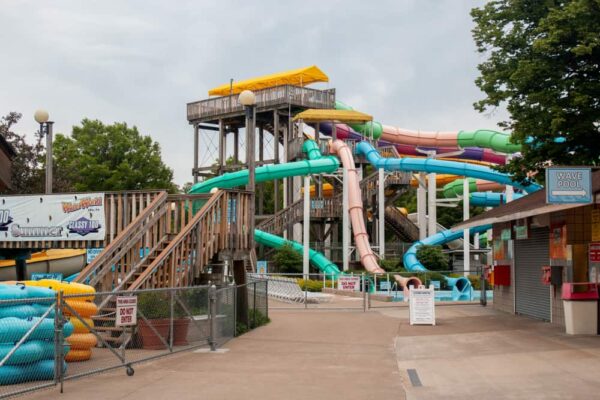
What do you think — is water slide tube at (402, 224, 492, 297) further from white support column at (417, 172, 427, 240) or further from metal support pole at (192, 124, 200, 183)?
metal support pole at (192, 124, 200, 183)

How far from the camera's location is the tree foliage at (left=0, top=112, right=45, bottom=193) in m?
39.8

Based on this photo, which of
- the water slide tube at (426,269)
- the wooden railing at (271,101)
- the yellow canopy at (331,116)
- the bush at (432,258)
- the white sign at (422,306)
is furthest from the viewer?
the wooden railing at (271,101)

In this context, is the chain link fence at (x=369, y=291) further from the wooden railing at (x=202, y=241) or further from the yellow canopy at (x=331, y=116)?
the yellow canopy at (x=331, y=116)

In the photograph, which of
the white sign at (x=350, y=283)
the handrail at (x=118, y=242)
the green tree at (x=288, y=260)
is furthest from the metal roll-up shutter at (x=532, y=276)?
the green tree at (x=288, y=260)

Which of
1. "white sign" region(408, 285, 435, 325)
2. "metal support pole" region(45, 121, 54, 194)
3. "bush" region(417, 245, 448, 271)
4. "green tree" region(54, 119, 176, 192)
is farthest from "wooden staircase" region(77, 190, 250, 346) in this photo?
"green tree" region(54, 119, 176, 192)

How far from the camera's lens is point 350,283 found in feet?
106

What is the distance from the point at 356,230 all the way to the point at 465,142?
1667 cm

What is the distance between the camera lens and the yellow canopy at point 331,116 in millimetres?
45250

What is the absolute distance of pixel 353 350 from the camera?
1567cm

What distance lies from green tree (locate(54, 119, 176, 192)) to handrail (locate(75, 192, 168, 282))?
122ft

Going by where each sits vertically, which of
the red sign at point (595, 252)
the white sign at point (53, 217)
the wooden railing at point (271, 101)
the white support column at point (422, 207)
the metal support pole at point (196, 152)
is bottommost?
the red sign at point (595, 252)

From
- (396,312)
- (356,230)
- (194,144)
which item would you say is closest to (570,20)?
(396,312)

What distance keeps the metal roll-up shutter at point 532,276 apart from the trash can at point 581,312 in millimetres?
3536

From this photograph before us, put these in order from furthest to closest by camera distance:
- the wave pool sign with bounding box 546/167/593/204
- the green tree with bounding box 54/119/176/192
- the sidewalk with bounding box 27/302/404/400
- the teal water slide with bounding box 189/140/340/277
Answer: the green tree with bounding box 54/119/176/192 → the teal water slide with bounding box 189/140/340/277 → the wave pool sign with bounding box 546/167/593/204 → the sidewalk with bounding box 27/302/404/400
